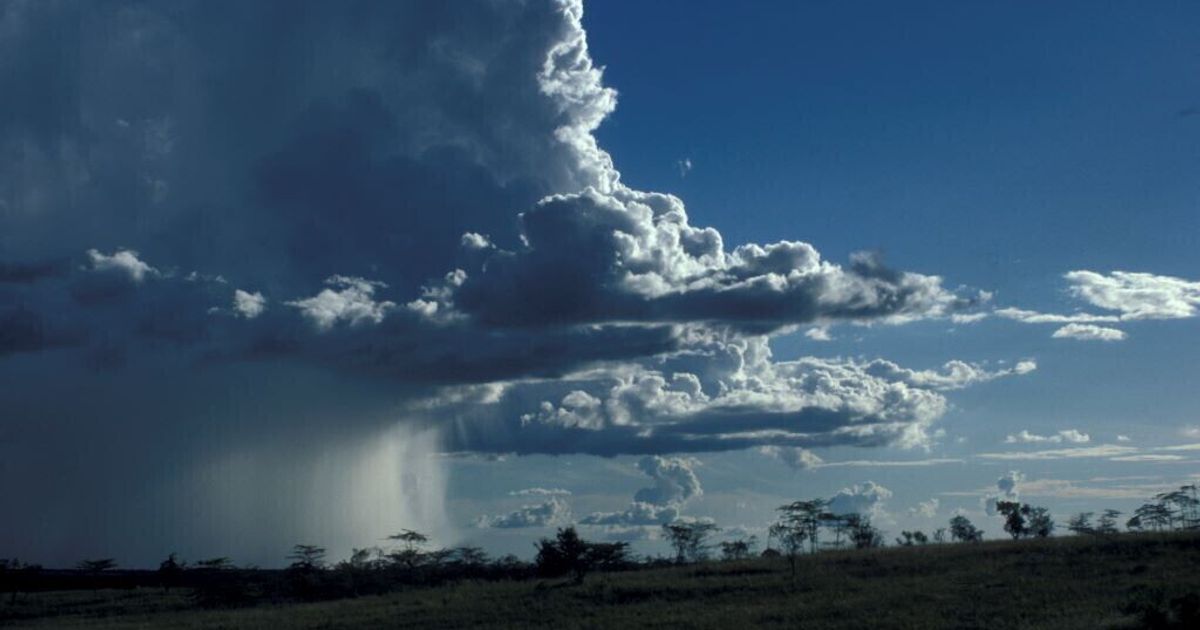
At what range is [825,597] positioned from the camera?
2552 inches

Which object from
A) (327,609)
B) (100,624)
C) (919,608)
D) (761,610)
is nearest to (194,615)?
(100,624)

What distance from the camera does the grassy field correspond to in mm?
54750

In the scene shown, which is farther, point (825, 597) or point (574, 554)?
point (574, 554)

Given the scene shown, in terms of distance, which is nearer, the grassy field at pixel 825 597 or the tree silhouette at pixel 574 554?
the grassy field at pixel 825 597

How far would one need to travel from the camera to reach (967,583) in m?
65.3

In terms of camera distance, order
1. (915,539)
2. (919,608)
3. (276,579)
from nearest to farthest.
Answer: (919,608) → (276,579) → (915,539)

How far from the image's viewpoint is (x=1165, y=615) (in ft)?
138

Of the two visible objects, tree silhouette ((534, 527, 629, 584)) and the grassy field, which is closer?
the grassy field

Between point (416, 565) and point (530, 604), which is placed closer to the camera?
point (530, 604)

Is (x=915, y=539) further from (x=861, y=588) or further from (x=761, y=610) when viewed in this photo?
(x=761, y=610)

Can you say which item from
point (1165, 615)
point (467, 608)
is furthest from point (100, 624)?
point (1165, 615)

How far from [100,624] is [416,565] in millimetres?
49646

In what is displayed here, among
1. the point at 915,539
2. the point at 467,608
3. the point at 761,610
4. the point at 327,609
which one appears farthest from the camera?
the point at 915,539

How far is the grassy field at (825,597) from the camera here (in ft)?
180
